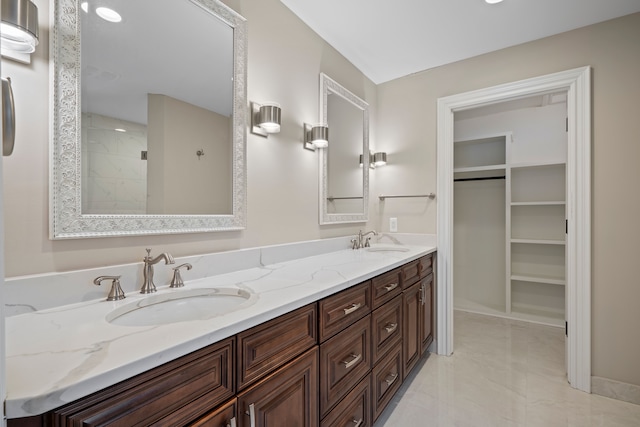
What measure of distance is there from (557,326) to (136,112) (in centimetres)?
405

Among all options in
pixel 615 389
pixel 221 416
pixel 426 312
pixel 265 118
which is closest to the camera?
pixel 221 416

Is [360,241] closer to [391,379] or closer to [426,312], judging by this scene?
[426,312]

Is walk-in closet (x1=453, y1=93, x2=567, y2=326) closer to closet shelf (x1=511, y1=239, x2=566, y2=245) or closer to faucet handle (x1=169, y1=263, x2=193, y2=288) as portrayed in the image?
closet shelf (x1=511, y1=239, x2=566, y2=245)

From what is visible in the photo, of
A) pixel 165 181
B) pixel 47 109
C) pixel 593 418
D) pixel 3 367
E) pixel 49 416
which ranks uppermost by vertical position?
pixel 47 109

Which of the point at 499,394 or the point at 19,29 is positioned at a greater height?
the point at 19,29

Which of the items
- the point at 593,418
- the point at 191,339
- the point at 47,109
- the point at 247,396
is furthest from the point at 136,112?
the point at 593,418

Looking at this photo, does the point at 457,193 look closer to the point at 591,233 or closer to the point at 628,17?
Result: the point at 591,233

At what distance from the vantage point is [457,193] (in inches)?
145

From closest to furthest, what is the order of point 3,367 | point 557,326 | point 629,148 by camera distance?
point 3,367 < point 629,148 < point 557,326

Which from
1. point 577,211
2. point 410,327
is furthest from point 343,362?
point 577,211

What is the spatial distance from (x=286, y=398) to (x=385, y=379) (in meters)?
0.90

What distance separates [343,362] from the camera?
1.31 metres

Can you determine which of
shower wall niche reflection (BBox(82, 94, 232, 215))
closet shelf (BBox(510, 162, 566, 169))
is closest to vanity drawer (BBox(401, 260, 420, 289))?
shower wall niche reflection (BBox(82, 94, 232, 215))

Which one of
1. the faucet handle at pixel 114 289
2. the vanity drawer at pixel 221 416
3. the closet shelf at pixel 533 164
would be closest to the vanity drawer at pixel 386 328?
the vanity drawer at pixel 221 416
